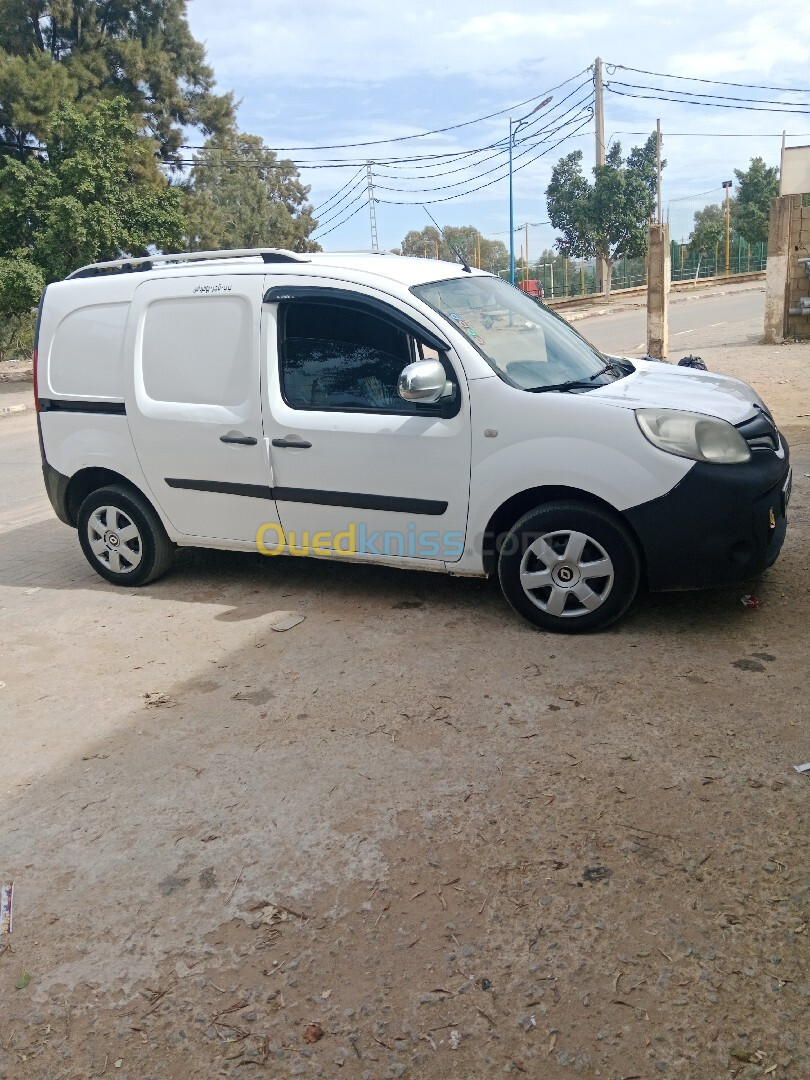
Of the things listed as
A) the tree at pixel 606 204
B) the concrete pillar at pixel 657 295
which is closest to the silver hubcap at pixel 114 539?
the concrete pillar at pixel 657 295

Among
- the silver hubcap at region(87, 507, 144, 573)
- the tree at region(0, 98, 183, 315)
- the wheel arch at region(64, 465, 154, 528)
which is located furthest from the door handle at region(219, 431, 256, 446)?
the tree at region(0, 98, 183, 315)

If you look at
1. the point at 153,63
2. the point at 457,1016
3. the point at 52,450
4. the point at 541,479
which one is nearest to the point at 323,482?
the point at 541,479

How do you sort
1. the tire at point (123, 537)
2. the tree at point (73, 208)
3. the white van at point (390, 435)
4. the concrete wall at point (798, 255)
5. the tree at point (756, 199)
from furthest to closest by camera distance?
the tree at point (756, 199) < the tree at point (73, 208) < the concrete wall at point (798, 255) < the tire at point (123, 537) < the white van at point (390, 435)

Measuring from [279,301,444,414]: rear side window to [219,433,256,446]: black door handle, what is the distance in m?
0.30

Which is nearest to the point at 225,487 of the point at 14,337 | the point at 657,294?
the point at 657,294

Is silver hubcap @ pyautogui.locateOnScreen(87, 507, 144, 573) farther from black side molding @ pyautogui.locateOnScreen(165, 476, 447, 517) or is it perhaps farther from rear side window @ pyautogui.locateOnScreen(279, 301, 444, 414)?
rear side window @ pyautogui.locateOnScreen(279, 301, 444, 414)

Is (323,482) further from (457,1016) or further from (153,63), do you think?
(153,63)

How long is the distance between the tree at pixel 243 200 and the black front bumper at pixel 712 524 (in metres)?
30.4

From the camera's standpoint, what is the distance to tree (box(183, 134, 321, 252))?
35250 millimetres

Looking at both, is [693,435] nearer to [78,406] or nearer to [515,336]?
[515,336]

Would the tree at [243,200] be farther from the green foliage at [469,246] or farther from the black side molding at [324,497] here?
the black side molding at [324,497]

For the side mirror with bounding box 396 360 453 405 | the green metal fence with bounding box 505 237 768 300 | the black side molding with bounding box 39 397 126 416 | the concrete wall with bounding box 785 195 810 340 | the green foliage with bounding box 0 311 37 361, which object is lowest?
the black side molding with bounding box 39 397 126 416

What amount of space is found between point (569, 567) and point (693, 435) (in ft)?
2.70

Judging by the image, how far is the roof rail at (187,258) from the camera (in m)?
5.28
